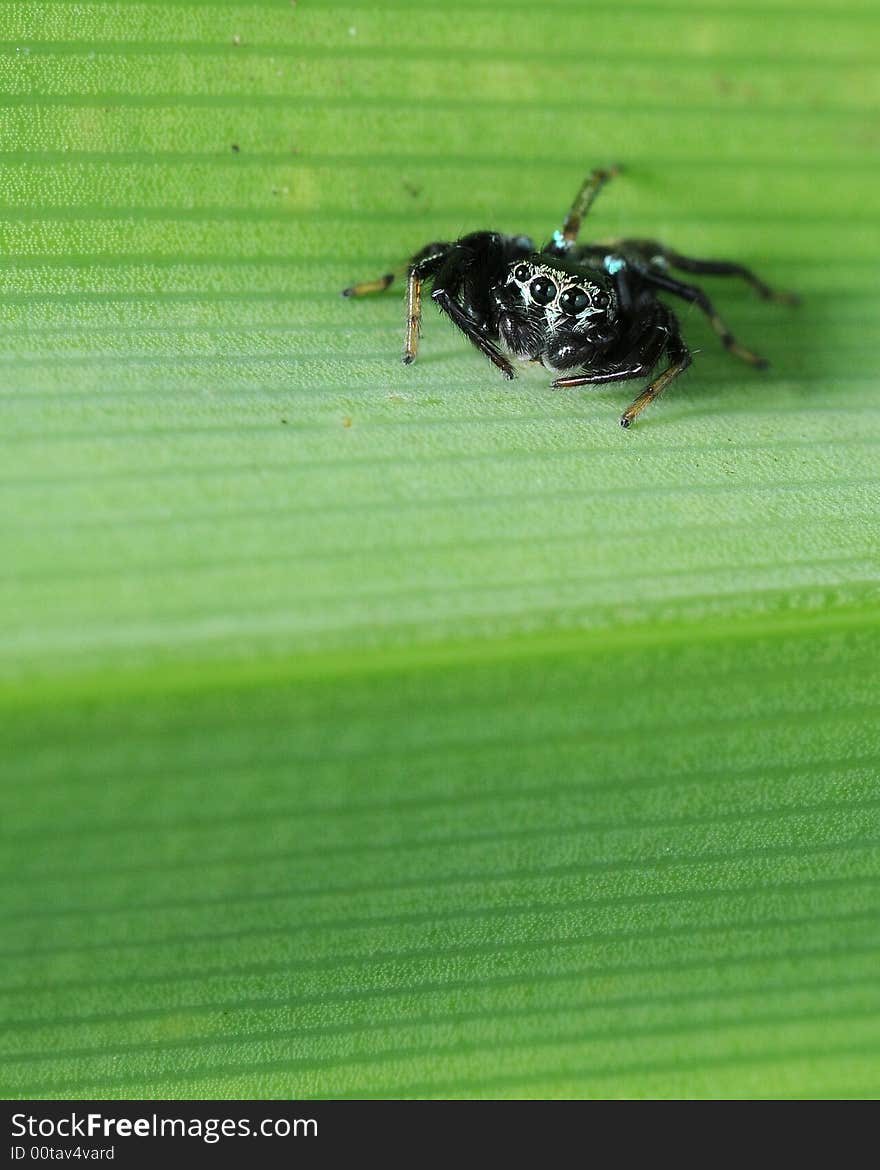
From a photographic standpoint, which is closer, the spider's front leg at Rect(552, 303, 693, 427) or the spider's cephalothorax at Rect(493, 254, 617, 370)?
the spider's front leg at Rect(552, 303, 693, 427)

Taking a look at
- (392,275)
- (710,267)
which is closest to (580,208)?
(710,267)

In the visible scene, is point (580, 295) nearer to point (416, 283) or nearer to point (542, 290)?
point (542, 290)

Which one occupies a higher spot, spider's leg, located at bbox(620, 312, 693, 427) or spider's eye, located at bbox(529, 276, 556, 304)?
spider's eye, located at bbox(529, 276, 556, 304)

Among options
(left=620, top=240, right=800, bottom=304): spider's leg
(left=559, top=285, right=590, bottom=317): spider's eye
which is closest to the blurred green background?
(left=620, top=240, right=800, bottom=304): spider's leg

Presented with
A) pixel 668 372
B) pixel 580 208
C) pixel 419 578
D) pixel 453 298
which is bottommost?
pixel 419 578

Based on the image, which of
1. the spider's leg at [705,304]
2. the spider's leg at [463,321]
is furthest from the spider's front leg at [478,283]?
the spider's leg at [705,304]

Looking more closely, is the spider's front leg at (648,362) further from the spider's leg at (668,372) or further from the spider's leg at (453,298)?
the spider's leg at (453,298)

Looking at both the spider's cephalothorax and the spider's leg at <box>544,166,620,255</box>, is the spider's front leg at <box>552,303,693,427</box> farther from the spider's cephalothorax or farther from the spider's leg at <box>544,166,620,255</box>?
the spider's leg at <box>544,166,620,255</box>

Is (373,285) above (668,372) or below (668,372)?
above
